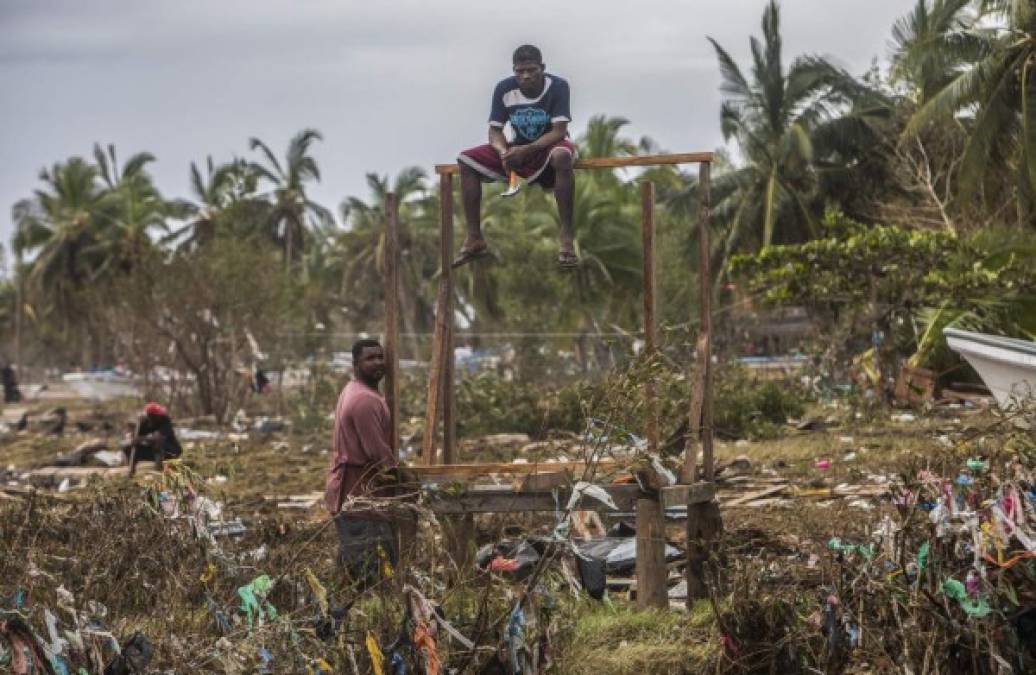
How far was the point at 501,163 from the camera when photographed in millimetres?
7254

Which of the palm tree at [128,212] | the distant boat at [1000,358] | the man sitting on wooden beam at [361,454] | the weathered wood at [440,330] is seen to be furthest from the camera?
the palm tree at [128,212]

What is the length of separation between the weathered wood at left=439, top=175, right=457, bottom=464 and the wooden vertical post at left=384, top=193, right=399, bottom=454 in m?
0.25

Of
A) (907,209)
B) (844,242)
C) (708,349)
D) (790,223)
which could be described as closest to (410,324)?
(790,223)

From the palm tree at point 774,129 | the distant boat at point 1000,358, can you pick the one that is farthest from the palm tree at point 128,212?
the distant boat at point 1000,358

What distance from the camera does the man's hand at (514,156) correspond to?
281 inches

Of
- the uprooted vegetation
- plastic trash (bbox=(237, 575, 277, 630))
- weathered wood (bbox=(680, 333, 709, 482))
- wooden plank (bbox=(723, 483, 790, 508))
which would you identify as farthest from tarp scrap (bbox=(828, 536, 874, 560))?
wooden plank (bbox=(723, 483, 790, 508))

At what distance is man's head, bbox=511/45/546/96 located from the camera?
706cm

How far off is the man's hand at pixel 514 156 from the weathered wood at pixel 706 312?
863 millimetres

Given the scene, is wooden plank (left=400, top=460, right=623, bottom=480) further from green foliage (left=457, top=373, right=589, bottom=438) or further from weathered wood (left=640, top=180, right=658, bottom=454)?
green foliage (left=457, top=373, right=589, bottom=438)

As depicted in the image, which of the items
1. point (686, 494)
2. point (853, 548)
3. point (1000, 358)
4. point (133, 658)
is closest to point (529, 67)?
point (686, 494)

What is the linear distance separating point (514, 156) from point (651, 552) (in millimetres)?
2012

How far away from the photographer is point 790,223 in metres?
31.8

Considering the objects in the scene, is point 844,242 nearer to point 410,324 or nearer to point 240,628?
point 240,628

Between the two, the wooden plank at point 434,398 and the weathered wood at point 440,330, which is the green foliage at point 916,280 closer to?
the weathered wood at point 440,330
